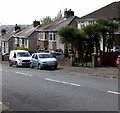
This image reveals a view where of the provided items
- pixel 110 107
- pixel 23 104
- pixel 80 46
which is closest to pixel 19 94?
pixel 23 104

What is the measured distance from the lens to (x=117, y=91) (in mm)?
12953

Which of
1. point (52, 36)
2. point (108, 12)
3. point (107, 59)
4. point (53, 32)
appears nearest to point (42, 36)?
point (52, 36)

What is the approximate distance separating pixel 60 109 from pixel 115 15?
33704 mm

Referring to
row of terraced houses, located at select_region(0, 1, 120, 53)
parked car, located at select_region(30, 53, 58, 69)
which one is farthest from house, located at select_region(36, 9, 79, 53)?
parked car, located at select_region(30, 53, 58, 69)

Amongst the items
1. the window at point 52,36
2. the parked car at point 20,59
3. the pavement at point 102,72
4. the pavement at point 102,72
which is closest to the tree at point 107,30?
the pavement at point 102,72

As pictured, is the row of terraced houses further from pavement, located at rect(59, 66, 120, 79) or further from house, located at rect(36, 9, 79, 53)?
pavement, located at rect(59, 66, 120, 79)

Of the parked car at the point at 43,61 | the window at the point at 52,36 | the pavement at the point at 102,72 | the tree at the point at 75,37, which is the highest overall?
the window at the point at 52,36

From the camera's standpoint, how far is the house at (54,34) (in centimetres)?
5781

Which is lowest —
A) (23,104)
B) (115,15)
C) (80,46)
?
(23,104)

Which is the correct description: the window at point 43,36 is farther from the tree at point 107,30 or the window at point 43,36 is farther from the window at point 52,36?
the tree at point 107,30

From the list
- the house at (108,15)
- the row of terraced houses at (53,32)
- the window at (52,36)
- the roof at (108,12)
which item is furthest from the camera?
the window at (52,36)

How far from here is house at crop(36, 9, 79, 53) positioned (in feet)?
190

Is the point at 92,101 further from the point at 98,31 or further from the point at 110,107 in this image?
the point at 98,31

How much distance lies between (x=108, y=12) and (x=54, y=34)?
684 inches
